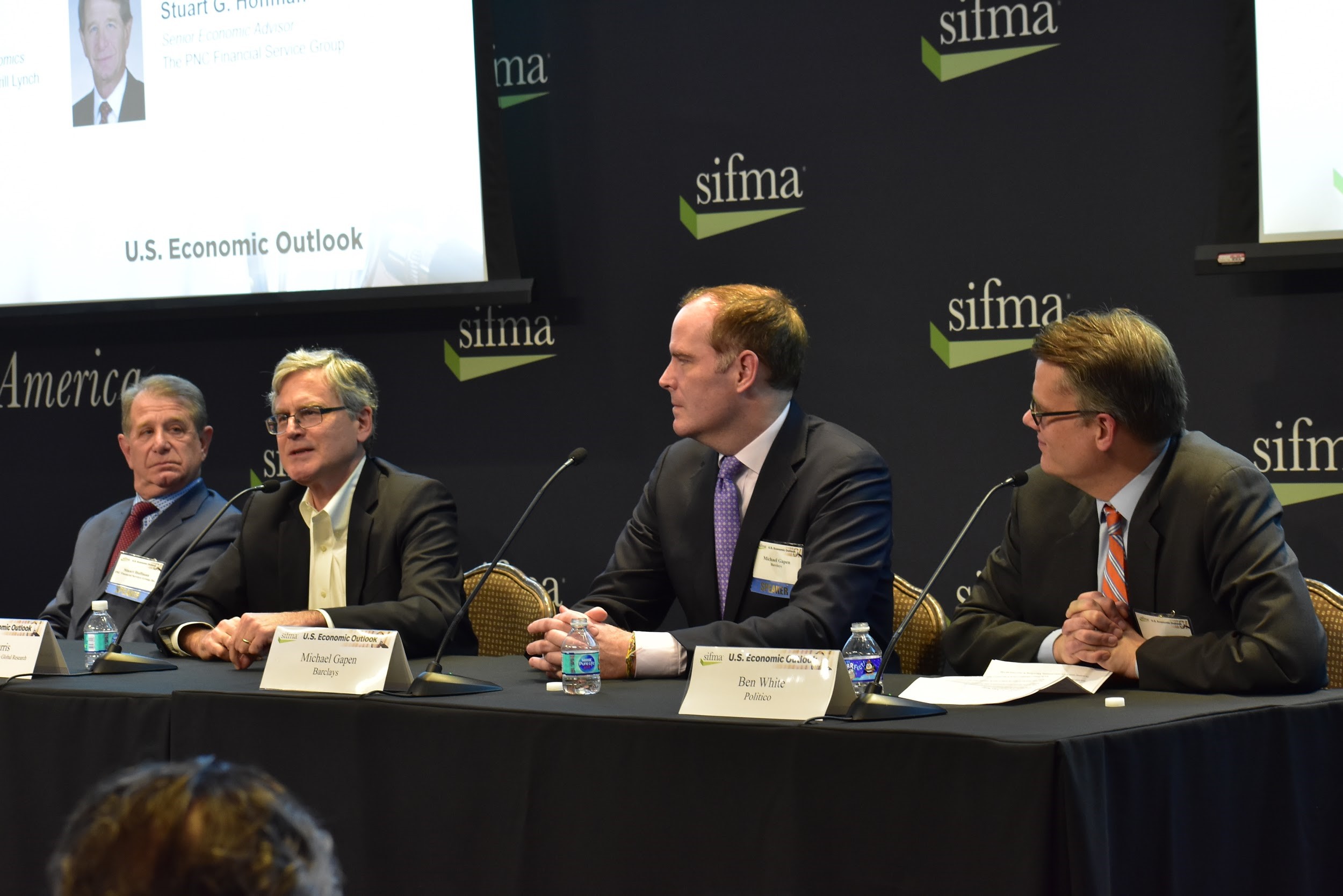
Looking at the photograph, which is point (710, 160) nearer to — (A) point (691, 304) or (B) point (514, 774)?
(A) point (691, 304)

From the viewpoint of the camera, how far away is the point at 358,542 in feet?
11.0

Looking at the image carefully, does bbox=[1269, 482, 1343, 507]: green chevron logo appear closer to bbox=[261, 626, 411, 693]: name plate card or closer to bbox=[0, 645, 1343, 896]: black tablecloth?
bbox=[0, 645, 1343, 896]: black tablecloth

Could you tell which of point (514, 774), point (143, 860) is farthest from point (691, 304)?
point (143, 860)

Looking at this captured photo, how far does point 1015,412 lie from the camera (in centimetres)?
373

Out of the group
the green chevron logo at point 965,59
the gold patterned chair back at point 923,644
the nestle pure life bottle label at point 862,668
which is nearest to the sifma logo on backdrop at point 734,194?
the green chevron logo at point 965,59

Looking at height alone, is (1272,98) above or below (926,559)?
above

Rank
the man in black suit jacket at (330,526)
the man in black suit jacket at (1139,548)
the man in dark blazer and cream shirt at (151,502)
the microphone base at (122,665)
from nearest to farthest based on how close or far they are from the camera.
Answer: the man in black suit jacket at (1139,548)
the microphone base at (122,665)
the man in black suit jacket at (330,526)
the man in dark blazer and cream shirt at (151,502)

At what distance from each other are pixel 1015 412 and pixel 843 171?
82 centimetres

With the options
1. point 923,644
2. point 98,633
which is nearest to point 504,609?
point 98,633

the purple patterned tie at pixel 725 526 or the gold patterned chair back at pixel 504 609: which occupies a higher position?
the purple patterned tie at pixel 725 526

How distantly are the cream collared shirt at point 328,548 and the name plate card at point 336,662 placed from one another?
2.83 feet

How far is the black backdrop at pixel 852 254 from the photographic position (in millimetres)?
3488

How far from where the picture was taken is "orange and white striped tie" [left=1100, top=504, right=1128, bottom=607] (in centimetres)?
258

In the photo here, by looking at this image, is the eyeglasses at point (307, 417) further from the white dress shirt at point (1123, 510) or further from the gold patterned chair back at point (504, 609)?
the white dress shirt at point (1123, 510)
